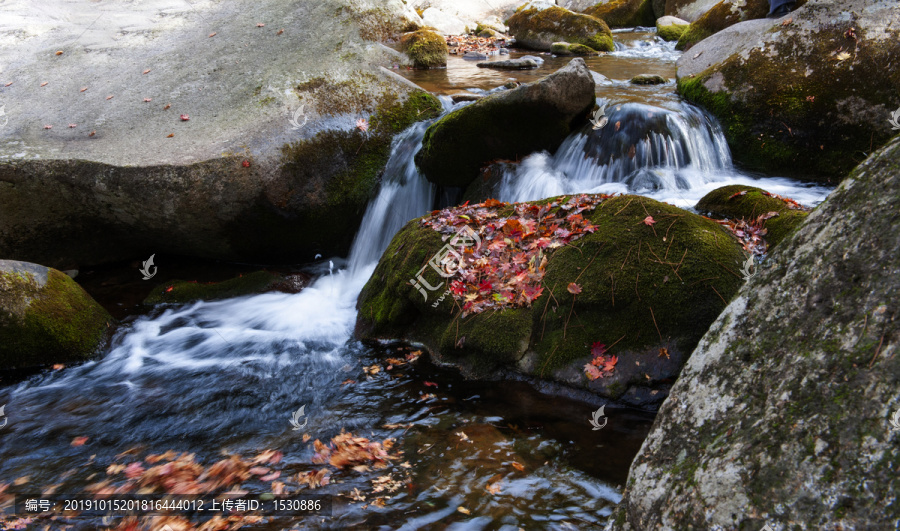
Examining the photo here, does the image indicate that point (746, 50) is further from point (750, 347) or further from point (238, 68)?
point (238, 68)

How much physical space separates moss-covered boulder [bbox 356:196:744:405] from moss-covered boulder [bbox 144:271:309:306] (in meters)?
2.99

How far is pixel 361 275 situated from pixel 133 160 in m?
3.86

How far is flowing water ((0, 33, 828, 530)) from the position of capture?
3.29 metres

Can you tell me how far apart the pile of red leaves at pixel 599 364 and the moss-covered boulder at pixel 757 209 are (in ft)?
6.73

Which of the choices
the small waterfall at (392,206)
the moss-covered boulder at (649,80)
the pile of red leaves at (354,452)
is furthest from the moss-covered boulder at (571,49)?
the pile of red leaves at (354,452)

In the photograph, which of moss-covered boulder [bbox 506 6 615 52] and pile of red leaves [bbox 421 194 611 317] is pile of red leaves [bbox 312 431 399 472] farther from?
moss-covered boulder [bbox 506 6 615 52]

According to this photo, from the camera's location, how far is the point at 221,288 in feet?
25.0

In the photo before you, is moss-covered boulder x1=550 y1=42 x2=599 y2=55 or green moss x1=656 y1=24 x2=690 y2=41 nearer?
moss-covered boulder x1=550 y1=42 x2=599 y2=55

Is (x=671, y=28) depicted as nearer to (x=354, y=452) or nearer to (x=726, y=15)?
(x=726, y=15)

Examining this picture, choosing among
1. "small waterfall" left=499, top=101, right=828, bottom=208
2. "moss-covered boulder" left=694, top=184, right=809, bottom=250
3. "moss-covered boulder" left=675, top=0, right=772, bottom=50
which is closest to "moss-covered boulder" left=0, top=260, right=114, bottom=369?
"small waterfall" left=499, top=101, right=828, bottom=208

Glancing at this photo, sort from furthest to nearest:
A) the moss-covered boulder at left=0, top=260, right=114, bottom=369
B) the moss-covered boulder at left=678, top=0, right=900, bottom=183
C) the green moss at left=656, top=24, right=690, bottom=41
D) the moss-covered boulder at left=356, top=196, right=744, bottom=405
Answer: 1. the green moss at left=656, top=24, right=690, bottom=41
2. the moss-covered boulder at left=678, top=0, right=900, bottom=183
3. the moss-covered boulder at left=0, top=260, right=114, bottom=369
4. the moss-covered boulder at left=356, top=196, right=744, bottom=405

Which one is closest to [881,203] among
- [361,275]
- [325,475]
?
[325,475]

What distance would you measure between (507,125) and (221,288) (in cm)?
499

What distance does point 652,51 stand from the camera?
1595cm
